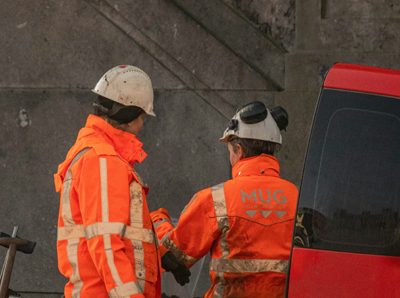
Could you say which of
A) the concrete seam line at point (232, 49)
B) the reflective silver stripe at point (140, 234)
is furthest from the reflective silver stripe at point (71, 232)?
the concrete seam line at point (232, 49)

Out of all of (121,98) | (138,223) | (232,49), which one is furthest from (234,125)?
(232,49)

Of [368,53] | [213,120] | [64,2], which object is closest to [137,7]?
[64,2]

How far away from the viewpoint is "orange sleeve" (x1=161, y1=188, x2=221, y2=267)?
2.67 meters

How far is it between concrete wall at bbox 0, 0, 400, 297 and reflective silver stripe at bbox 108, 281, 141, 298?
8.78 ft

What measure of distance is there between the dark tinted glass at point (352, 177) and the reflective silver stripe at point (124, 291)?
0.80 metres

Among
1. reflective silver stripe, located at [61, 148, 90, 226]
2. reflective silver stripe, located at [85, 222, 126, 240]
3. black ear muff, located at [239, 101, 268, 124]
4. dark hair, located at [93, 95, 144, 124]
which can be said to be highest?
black ear muff, located at [239, 101, 268, 124]

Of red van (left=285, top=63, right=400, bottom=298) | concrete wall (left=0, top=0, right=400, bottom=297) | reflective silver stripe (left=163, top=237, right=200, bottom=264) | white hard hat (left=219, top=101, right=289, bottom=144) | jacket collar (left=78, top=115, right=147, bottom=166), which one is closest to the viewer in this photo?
red van (left=285, top=63, right=400, bottom=298)

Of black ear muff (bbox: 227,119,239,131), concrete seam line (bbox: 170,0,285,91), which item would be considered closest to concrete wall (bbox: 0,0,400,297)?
concrete seam line (bbox: 170,0,285,91)

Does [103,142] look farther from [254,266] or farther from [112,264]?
[254,266]

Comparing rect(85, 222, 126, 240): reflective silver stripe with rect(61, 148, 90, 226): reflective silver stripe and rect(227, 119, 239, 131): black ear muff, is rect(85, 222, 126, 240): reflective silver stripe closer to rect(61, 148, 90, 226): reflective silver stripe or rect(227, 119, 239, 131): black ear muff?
rect(61, 148, 90, 226): reflective silver stripe

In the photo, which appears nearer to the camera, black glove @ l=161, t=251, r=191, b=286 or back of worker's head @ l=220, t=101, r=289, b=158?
black glove @ l=161, t=251, r=191, b=286

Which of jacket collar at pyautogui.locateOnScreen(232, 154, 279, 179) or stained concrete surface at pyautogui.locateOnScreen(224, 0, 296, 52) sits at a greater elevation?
stained concrete surface at pyautogui.locateOnScreen(224, 0, 296, 52)

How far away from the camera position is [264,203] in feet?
8.70

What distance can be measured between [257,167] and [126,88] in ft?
3.05
